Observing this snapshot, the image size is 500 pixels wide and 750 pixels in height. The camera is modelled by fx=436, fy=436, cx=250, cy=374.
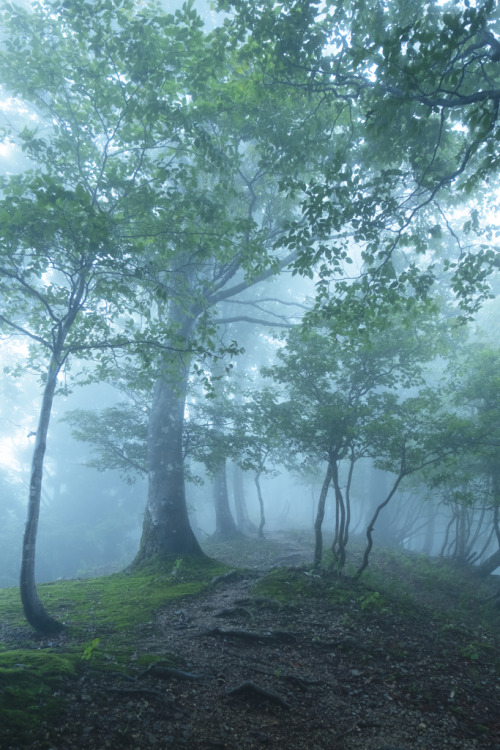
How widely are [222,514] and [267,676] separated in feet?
63.5

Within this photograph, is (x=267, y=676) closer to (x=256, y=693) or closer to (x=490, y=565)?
(x=256, y=693)

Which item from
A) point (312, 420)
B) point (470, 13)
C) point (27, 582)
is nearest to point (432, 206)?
point (312, 420)

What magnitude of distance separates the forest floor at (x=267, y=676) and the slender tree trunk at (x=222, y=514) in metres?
15.0

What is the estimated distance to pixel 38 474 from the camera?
6.67 meters

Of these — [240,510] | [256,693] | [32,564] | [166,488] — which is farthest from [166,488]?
[240,510]

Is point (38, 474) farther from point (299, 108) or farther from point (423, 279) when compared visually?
point (299, 108)

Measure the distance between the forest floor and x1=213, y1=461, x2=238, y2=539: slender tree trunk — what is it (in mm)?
15025

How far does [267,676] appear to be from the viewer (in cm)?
550

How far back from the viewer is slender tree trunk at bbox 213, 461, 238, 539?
23.9 meters

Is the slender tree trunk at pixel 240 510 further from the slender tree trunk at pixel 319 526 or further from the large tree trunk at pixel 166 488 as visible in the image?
the slender tree trunk at pixel 319 526

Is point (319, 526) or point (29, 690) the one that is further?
point (319, 526)

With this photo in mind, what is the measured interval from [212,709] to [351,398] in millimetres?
8393

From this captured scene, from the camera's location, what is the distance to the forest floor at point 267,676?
4.11 meters

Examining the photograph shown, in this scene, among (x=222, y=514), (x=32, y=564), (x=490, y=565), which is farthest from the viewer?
(x=222, y=514)
